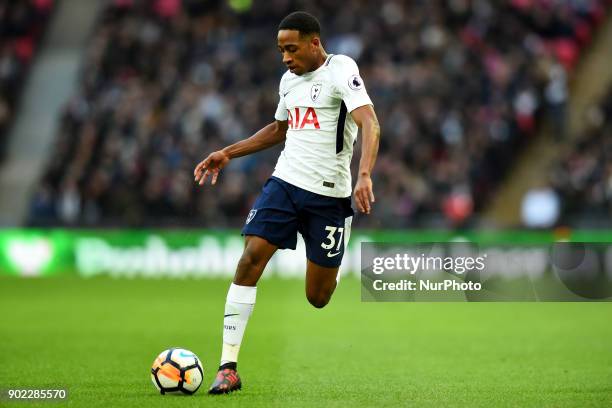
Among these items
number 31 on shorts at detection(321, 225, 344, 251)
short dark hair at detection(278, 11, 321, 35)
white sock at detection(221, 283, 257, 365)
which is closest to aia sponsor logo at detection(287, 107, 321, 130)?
short dark hair at detection(278, 11, 321, 35)

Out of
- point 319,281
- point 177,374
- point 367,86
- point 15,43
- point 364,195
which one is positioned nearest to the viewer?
point 364,195

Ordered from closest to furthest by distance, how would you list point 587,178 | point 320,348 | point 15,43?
point 320,348, point 587,178, point 15,43

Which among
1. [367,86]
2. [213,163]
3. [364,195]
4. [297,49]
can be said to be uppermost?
[367,86]

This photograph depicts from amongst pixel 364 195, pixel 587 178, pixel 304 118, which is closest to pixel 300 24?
pixel 304 118

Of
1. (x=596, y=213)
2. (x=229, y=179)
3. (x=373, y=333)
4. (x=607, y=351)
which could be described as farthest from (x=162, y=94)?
(x=607, y=351)

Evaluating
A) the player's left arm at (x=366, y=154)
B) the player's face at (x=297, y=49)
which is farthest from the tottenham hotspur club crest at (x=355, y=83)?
the player's face at (x=297, y=49)

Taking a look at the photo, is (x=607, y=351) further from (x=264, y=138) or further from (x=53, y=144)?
(x=53, y=144)

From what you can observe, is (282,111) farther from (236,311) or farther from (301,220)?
(236,311)

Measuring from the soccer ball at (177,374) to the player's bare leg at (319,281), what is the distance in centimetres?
97

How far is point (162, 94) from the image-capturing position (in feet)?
79.6

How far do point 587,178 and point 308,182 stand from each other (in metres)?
13.8

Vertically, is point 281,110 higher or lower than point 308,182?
higher

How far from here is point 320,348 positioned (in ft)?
34.8
